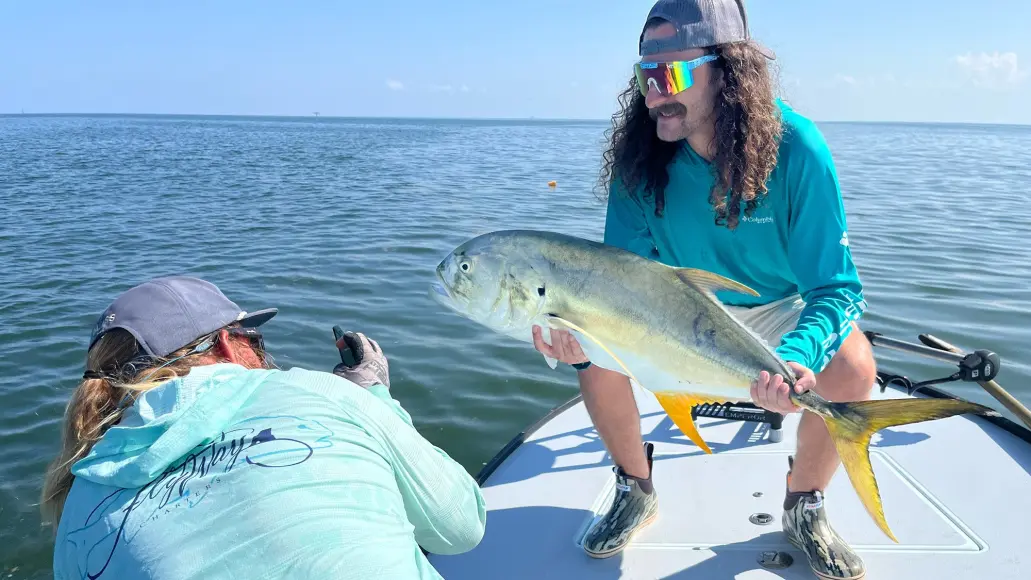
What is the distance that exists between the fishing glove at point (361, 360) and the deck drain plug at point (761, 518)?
66.2 inches

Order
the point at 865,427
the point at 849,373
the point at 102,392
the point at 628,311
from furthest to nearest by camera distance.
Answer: the point at 849,373
the point at 628,311
the point at 865,427
the point at 102,392

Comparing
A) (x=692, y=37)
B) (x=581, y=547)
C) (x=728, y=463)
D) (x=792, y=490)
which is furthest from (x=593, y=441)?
(x=692, y=37)

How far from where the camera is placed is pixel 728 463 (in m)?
3.63

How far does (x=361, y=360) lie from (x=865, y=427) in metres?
1.67

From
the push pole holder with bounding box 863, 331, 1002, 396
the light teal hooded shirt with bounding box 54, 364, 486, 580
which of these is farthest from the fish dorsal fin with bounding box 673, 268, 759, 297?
the push pole holder with bounding box 863, 331, 1002, 396

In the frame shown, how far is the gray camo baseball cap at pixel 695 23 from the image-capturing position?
286cm

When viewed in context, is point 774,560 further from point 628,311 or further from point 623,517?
point 628,311

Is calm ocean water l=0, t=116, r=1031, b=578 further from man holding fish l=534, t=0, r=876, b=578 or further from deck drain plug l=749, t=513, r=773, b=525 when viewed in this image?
man holding fish l=534, t=0, r=876, b=578

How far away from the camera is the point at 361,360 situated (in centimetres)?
256

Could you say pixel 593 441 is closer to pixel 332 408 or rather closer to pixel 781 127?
pixel 781 127

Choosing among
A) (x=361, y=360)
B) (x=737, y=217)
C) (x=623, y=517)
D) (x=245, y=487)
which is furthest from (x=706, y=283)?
(x=245, y=487)

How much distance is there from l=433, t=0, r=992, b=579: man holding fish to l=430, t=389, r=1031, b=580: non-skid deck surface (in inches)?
6.7

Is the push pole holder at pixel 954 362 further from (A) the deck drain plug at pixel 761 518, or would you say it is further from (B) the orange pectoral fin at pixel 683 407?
(B) the orange pectoral fin at pixel 683 407

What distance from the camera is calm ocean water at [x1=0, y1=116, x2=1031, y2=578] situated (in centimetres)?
591
